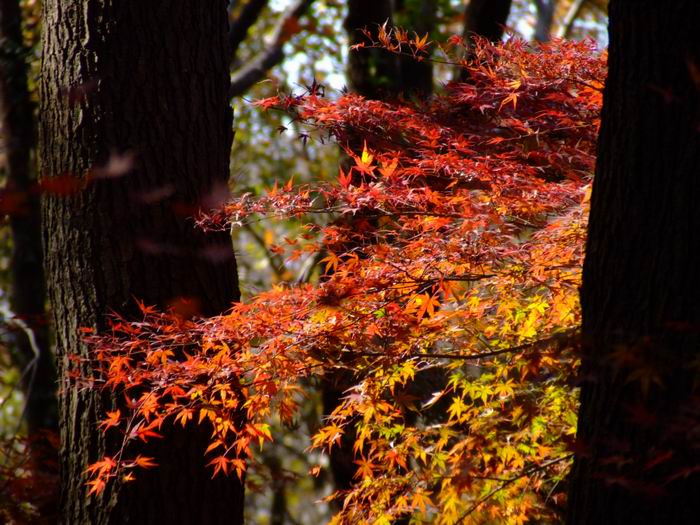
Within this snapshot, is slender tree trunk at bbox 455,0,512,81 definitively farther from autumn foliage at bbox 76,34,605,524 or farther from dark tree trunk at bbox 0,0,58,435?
dark tree trunk at bbox 0,0,58,435

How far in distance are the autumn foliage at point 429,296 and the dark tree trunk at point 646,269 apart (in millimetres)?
380

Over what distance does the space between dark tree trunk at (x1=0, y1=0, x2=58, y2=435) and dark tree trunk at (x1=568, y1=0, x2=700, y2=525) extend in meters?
4.97

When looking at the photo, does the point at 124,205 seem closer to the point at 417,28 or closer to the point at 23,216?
the point at 23,216

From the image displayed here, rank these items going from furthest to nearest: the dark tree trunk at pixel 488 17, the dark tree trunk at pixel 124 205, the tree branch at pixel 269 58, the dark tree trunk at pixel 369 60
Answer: the tree branch at pixel 269 58, the dark tree trunk at pixel 369 60, the dark tree trunk at pixel 488 17, the dark tree trunk at pixel 124 205

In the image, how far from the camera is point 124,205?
142 inches

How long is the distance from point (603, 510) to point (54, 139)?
2.88 meters

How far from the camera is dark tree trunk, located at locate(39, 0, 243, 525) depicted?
3.58m

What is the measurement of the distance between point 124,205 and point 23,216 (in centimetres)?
330

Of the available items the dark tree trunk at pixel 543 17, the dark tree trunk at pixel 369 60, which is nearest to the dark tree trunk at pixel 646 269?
the dark tree trunk at pixel 369 60

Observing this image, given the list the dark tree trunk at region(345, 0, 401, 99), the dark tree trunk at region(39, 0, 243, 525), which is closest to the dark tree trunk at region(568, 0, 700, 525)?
the dark tree trunk at region(39, 0, 243, 525)

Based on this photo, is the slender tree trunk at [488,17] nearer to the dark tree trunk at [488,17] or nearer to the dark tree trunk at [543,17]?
the dark tree trunk at [488,17]

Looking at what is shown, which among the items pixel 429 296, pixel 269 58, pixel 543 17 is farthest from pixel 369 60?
pixel 543 17

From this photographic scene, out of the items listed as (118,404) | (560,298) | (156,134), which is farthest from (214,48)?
(560,298)

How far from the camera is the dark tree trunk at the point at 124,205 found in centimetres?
358
